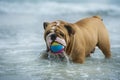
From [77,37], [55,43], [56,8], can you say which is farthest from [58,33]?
[56,8]

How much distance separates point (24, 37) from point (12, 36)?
426 millimetres

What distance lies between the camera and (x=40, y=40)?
523 inches

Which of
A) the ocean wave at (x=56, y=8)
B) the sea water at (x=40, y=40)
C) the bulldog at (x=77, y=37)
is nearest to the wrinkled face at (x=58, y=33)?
the bulldog at (x=77, y=37)

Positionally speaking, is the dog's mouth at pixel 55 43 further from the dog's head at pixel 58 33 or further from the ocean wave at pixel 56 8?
the ocean wave at pixel 56 8

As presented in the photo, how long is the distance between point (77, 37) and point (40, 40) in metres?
4.10

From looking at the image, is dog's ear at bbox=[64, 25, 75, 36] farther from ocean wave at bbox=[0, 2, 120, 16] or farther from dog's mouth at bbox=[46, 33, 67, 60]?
ocean wave at bbox=[0, 2, 120, 16]

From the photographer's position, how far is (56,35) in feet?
28.3

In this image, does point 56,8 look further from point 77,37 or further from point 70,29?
point 70,29

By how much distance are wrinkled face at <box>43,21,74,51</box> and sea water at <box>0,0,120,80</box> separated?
50 cm

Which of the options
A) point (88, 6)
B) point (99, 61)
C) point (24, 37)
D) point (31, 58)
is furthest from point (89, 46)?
point (88, 6)

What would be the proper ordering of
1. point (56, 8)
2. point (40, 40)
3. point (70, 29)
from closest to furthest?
1. point (70, 29)
2. point (40, 40)
3. point (56, 8)

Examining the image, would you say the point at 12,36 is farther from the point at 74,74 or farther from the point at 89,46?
the point at 74,74

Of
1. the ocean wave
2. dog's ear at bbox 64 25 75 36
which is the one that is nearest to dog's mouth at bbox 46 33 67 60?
dog's ear at bbox 64 25 75 36

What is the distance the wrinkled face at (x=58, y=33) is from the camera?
8644 millimetres
